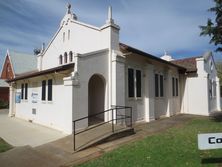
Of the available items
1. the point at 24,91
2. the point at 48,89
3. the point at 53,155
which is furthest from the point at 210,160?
the point at 24,91

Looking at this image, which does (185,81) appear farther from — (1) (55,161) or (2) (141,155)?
(1) (55,161)

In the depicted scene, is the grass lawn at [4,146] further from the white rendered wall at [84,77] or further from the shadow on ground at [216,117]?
the shadow on ground at [216,117]

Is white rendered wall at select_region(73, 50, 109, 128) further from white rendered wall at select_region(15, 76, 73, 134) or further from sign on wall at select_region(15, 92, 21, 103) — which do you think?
sign on wall at select_region(15, 92, 21, 103)

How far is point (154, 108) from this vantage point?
14484 millimetres

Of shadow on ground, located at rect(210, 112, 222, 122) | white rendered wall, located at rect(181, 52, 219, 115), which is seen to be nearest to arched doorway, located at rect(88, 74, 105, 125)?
shadow on ground, located at rect(210, 112, 222, 122)

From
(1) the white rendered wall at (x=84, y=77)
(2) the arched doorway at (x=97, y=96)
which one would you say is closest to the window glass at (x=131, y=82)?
(2) the arched doorway at (x=97, y=96)

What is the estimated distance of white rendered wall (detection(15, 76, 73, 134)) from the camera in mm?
9375

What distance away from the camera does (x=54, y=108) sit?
1148 cm

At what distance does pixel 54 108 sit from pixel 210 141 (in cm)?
877

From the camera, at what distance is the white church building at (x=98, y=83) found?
32.0 ft

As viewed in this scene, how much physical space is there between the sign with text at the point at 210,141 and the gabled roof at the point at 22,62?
28032 mm

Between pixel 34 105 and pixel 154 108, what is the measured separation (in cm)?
899

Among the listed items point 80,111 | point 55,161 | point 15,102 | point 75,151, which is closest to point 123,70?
point 80,111

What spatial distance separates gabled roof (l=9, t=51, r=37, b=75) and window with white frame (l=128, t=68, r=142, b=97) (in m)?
21.0
